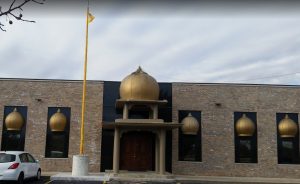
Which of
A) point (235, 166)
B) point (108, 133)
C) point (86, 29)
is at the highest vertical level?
point (86, 29)

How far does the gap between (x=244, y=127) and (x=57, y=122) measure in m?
12.0

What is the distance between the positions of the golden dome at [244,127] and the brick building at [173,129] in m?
0.06

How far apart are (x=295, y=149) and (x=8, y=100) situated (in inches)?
761

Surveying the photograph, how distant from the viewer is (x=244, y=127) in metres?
25.2

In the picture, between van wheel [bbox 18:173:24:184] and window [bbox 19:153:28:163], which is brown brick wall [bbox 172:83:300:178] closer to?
window [bbox 19:153:28:163]

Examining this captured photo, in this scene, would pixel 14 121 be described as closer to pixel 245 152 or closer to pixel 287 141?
pixel 245 152

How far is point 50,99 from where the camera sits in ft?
84.7

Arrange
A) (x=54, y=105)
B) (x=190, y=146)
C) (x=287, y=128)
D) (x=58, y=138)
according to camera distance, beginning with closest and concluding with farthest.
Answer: (x=287, y=128) → (x=58, y=138) → (x=190, y=146) → (x=54, y=105)

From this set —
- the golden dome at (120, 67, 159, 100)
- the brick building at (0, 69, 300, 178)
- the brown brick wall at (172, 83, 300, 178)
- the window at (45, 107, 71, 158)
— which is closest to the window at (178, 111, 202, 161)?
the brick building at (0, 69, 300, 178)

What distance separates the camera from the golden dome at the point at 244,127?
25.2 meters

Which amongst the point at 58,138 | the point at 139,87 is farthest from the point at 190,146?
the point at 58,138

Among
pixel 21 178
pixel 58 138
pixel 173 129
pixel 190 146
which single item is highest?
pixel 173 129

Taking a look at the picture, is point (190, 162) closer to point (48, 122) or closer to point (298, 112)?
point (298, 112)

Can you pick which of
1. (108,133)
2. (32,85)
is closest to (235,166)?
(108,133)
